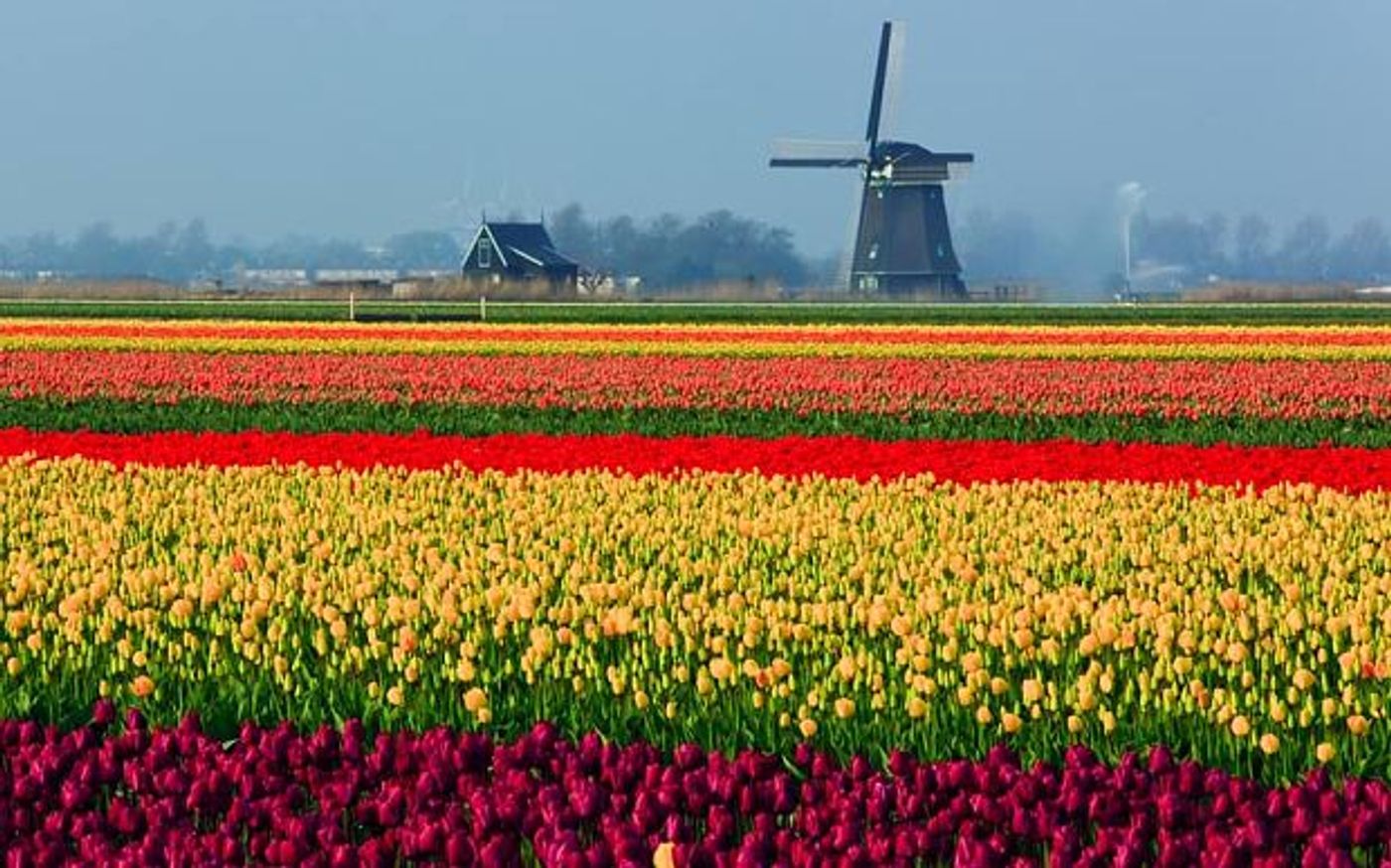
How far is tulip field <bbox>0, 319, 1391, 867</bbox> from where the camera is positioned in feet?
19.5

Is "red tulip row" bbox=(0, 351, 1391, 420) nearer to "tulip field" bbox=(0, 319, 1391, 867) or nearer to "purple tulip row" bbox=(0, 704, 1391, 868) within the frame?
"tulip field" bbox=(0, 319, 1391, 867)

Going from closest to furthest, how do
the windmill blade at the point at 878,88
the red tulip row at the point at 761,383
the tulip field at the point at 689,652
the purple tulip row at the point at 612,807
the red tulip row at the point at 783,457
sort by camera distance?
the purple tulip row at the point at 612,807 → the tulip field at the point at 689,652 → the red tulip row at the point at 783,457 → the red tulip row at the point at 761,383 → the windmill blade at the point at 878,88

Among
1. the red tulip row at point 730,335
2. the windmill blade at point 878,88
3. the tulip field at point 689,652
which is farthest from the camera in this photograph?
the windmill blade at point 878,88

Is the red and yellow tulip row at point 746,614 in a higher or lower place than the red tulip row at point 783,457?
higher

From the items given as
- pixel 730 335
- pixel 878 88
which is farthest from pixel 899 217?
pixel 730 335

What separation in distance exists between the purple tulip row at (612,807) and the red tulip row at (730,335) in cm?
3006

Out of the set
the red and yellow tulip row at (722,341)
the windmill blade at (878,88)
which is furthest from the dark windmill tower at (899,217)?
the red and yellow tulip row at (722,341)

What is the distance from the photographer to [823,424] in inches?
914

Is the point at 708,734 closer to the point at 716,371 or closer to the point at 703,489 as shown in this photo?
the point at 703,489

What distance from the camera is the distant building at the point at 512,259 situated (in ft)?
330

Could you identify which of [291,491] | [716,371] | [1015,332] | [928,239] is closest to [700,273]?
[928,239]

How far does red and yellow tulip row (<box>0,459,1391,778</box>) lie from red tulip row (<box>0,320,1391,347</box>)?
2440 cm

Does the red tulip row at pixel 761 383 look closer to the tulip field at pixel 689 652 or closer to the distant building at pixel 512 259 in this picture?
the tulip field at pixel 689 652

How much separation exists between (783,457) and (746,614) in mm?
7556
